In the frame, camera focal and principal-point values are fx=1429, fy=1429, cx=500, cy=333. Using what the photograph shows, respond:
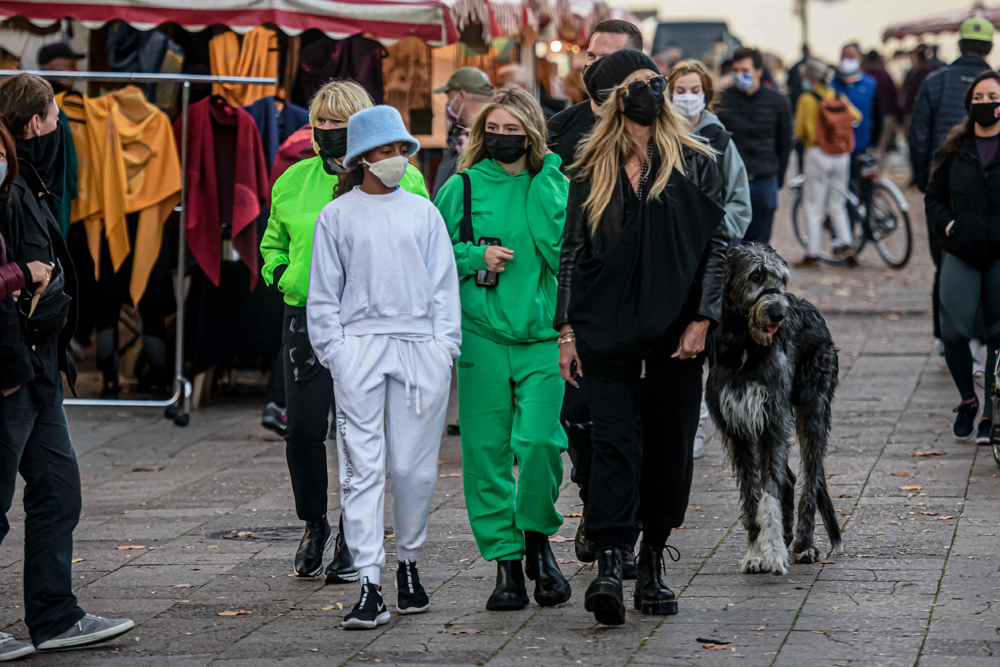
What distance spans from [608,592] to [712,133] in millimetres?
3345

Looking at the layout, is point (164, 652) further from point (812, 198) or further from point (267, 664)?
point (812, 198)

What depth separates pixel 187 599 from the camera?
221 inches

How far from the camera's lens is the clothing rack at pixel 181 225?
9078mm

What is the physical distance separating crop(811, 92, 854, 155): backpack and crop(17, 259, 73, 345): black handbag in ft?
38.6

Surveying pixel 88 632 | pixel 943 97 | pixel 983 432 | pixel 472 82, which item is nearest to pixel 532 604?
pixel 88 632

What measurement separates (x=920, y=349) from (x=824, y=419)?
575 cm

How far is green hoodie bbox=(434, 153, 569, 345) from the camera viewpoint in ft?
17.3

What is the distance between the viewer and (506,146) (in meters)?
5.33

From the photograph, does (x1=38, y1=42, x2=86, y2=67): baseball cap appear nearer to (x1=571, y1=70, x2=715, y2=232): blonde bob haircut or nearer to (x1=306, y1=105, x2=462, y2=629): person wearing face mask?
(x1=306, y1=105, x2=462, y2=629): person wearing face mask

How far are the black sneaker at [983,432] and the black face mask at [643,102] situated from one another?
3975 millimetres

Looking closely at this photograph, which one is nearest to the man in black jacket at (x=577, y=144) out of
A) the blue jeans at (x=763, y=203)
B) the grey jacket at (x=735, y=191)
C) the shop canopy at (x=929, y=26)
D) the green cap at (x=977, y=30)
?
the grey jacket at (x=735, y=191)

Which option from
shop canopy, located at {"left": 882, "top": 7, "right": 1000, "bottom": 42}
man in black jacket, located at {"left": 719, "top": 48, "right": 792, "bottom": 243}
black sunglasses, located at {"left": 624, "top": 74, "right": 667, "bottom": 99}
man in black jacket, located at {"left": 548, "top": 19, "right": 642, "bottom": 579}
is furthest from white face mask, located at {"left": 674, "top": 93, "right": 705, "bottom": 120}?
shop canopy, located at {"left": 882, "top": 7, "right": 1000, "bottom": 42}

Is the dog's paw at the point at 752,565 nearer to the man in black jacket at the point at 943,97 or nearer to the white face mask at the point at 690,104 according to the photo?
the white face mask at the point at 690,104

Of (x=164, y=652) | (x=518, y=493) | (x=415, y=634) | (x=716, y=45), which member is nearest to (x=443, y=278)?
(x=518, y=493)
